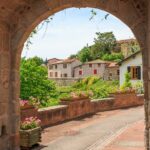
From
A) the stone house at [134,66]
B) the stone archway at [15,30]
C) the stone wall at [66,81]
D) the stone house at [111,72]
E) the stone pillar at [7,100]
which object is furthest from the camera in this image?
the stone house at [111,72]

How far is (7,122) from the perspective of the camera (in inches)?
251

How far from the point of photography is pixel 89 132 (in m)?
9.48

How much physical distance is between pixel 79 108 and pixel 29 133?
17.3 ft

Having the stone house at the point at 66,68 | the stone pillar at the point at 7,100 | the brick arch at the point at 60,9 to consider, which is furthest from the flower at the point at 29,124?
the stone house at the point at 66,68

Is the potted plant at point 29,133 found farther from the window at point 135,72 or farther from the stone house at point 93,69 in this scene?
the stone house at point 93,69

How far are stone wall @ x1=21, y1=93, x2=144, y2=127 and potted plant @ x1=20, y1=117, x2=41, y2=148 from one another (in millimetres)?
1209

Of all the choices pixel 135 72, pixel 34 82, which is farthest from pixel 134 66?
pixel 34 82

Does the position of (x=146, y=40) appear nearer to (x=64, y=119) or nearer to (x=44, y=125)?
(x=44, y=125)

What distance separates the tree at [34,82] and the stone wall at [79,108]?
7.70 ft

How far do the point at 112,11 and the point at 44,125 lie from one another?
18.2 feet

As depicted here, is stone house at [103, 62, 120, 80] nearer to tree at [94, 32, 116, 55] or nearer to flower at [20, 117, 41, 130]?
tree at [94, 32, 116, 55]

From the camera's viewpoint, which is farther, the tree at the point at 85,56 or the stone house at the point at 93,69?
the tree at the point at 85,56

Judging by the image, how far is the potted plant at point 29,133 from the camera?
23.9 feet

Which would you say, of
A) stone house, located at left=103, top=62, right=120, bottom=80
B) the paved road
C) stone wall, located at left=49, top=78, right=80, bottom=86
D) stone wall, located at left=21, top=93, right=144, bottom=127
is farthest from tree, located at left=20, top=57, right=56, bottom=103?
stone house, located at left=103, top=62, right=120, bottom=80
